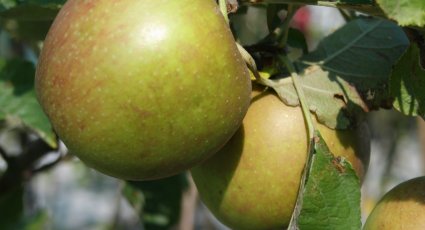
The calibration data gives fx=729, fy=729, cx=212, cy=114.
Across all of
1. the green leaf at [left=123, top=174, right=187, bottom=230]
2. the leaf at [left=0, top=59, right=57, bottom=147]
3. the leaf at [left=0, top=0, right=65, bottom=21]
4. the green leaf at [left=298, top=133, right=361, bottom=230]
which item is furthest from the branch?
the green leaf at [left=123, top=174, right=187, bottom=230]

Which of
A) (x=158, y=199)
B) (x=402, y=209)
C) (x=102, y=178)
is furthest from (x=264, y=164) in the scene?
(x=102, y=178)

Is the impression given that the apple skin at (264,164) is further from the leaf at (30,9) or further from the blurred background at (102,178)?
the leaf at (30,9)

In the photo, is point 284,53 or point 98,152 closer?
point 98,152

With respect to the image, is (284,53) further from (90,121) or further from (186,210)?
(186,210)

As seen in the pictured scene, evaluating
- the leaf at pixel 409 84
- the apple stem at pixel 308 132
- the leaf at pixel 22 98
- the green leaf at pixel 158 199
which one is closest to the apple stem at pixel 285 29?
the apple stem at pixel 308 132

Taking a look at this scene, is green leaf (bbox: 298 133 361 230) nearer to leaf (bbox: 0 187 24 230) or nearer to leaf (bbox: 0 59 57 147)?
leaf (bbox: 0 59 57 147)

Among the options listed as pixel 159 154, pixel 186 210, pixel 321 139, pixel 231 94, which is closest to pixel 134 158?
pixel 159 154

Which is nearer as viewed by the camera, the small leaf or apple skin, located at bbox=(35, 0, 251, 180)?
apple skin, located at bbox=(35, 0, 251, 180)
